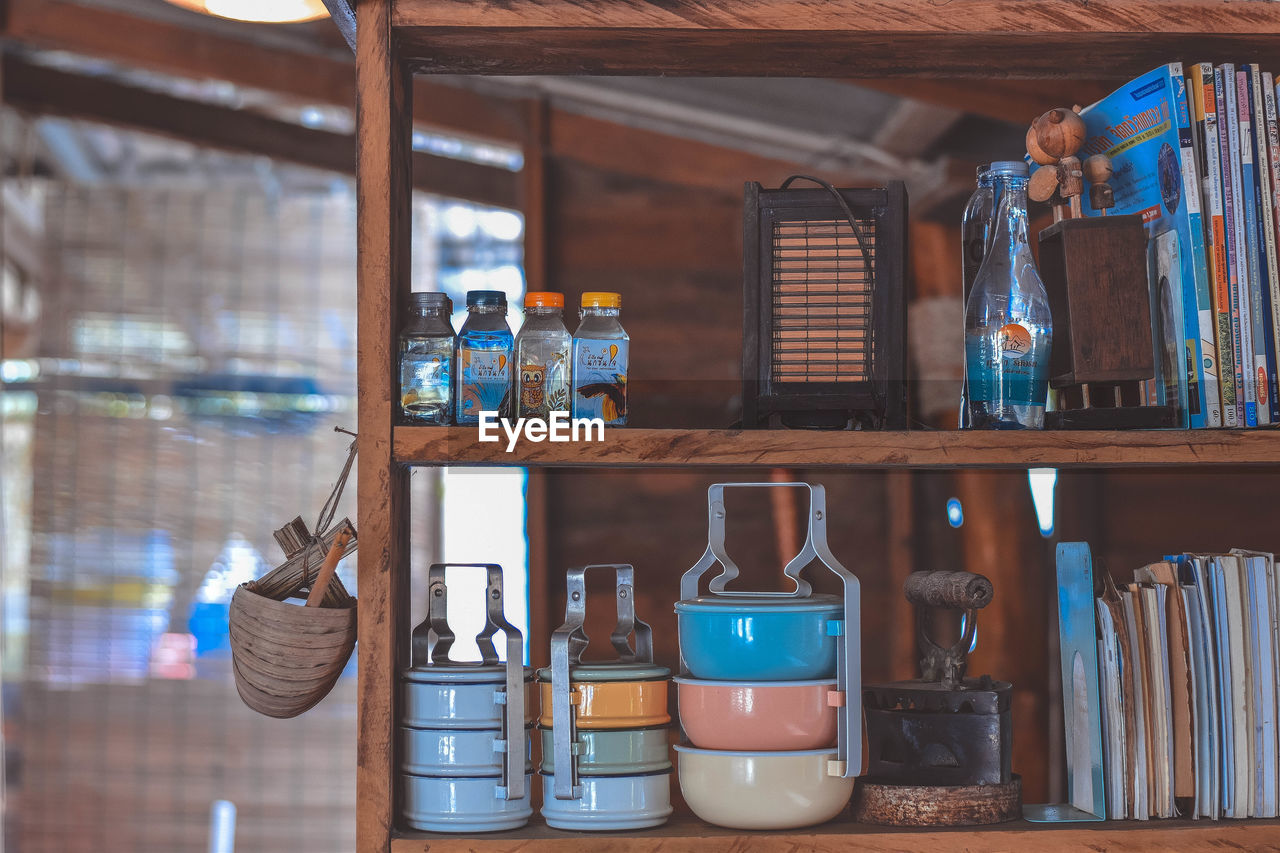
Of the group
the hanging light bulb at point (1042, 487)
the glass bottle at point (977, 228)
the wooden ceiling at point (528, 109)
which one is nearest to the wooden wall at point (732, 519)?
the hanging light bulb at point (1042, 487)

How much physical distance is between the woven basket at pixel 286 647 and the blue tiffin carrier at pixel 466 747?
0.27ft

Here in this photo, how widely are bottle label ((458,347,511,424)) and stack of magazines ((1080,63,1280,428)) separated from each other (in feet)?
2.40

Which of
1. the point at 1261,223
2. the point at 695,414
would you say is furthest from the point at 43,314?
the point at 1261,223

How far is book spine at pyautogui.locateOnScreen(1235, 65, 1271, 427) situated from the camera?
3.97ft

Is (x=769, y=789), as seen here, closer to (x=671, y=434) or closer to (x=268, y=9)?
(x=671, y=434)

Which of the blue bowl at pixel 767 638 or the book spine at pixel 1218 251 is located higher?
the book spine at pixel 1218 251

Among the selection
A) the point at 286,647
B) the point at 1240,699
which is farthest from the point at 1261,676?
the point at 286,647

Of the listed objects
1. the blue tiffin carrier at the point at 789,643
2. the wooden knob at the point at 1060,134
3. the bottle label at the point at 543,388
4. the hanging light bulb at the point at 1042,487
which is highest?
the wooden knob at the point at 1060,134

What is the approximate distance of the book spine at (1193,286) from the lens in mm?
1213

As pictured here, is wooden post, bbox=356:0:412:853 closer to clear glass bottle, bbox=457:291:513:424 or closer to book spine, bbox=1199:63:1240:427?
clear glass bottle, bbox=457:291:513:424

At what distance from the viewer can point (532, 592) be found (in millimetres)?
1977

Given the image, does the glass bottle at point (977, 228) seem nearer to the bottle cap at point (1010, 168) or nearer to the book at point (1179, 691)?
the bottle cap at point (1010, 168)

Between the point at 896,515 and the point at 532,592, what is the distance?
638 mm

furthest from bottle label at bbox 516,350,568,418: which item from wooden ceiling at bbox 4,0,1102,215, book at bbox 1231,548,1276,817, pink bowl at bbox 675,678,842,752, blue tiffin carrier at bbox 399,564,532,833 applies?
wooden ceiling at bbox 4,0,1102,215
